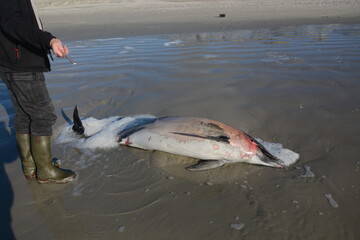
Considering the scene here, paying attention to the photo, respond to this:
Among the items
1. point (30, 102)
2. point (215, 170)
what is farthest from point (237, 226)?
point (30, 102)

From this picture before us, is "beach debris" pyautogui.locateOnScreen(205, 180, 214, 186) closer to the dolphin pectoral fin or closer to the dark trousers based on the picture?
the dolphin pectoral fin

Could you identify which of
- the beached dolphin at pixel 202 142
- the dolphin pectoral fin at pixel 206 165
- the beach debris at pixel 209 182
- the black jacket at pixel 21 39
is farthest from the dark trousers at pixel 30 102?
the beach debris at pixel 209 182

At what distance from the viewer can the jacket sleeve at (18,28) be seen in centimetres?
256

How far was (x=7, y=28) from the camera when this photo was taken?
8.47ft

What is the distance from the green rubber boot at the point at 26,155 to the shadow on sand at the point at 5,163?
0.80 ft

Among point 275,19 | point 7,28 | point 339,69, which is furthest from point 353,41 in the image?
point 7,28

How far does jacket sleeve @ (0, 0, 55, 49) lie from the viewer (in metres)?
2.56

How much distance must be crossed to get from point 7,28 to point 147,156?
2.23 metres

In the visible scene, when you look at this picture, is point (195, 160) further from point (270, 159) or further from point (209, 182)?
point (270, 159)

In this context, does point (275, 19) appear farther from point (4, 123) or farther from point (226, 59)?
point (4, 123)

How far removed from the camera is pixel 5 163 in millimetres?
3611

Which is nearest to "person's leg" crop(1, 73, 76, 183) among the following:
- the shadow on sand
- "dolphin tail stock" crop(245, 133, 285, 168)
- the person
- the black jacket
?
the person

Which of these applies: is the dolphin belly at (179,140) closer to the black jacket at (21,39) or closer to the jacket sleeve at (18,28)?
the black jacket at (21,39)

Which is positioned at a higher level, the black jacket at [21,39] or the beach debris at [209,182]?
the black jacket at [21,39]
